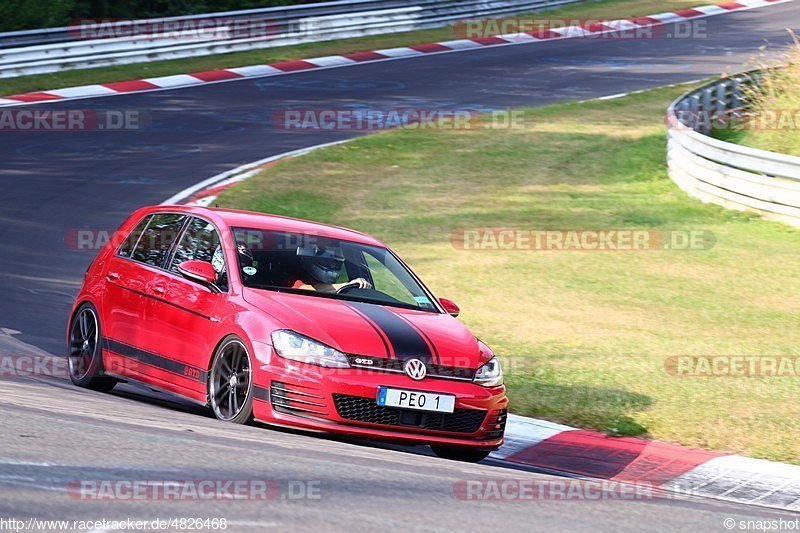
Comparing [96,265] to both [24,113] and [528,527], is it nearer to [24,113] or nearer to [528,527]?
[528,527]

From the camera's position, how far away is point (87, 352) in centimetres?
947

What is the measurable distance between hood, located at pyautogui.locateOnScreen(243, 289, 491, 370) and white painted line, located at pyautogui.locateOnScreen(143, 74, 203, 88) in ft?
61.5

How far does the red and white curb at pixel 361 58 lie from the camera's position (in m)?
24.4

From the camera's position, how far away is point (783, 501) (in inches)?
293

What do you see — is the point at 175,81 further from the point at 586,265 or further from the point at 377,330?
the point at 377,330

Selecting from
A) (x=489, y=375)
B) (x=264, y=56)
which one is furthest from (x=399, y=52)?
(x=489, y=375)

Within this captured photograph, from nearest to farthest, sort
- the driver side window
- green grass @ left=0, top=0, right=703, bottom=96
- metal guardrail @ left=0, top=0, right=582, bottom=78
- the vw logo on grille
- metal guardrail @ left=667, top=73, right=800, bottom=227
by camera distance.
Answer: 1. the vw logo on grille
2. the driver side window
3. metal guardrail @ left=667, top=73, right=800, bottom=227
4. green grass @ left=0, top=0, right=703, bottom=96
5. metal guardrail @ left=0, top=0, right=582, bottom=78

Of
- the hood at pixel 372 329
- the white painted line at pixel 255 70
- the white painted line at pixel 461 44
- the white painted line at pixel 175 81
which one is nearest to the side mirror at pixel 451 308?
the hood at pixel 372 329

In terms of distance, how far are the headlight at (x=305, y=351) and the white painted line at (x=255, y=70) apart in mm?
20879

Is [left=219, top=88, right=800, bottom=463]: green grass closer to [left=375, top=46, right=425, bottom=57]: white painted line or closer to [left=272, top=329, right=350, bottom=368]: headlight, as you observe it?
[left=272, top=329, right=350, bottom=368]: headlight

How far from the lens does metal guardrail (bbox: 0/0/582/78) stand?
2638cm

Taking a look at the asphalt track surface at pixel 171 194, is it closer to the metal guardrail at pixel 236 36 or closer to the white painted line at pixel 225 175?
the white painted line at pixel 225 175

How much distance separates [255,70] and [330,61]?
2344 mm

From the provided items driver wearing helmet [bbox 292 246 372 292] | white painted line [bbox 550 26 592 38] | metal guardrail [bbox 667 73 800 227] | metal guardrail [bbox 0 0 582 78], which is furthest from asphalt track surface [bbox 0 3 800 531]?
metal guardrail [bbox 667 73 800 227]
